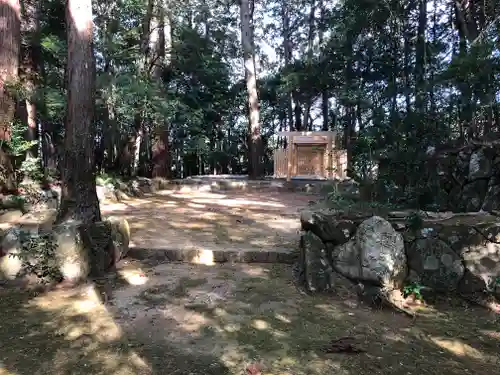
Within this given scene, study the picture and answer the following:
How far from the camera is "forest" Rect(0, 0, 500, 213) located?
164 inches

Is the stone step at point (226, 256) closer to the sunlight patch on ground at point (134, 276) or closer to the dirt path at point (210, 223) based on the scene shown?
the dirt path at point (210, 223)

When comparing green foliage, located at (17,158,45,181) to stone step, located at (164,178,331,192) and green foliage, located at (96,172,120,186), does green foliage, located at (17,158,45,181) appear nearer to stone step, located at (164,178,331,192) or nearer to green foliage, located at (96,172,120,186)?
green foliage, located at (96,172,120,186)

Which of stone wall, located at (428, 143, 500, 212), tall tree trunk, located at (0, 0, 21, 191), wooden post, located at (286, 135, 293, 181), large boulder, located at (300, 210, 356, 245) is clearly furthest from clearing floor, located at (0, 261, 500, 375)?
wooden post, located at (286, 135, 293, 181)

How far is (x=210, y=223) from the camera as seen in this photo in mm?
5918

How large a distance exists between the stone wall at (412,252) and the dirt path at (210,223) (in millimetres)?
926

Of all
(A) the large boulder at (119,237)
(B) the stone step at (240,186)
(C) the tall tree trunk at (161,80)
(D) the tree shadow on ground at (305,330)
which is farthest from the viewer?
(B) the stone step at (240,186)

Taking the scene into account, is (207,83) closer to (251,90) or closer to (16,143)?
(251,90)

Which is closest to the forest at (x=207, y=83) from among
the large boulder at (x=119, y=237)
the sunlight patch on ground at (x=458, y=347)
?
the large boulder at (x=119, y=237)

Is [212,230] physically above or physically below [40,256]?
below

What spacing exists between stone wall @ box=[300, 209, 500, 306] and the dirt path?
3.04ft

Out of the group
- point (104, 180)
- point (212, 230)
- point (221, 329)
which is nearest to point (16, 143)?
point (104, 180)

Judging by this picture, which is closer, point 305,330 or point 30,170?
point 305,330

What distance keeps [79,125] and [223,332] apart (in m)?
2.60

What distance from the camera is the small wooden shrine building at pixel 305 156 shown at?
13.4 m
